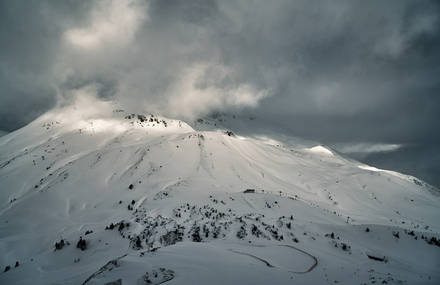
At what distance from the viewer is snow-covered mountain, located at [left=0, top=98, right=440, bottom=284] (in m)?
10.0

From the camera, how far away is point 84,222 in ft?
83.9

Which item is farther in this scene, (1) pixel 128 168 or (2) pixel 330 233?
(1) pixel 128 168

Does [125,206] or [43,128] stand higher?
[43,128]

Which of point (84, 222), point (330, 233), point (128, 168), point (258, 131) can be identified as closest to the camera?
point (330, 233)

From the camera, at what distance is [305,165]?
65.1 metres

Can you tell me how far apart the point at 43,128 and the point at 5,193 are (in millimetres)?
44706

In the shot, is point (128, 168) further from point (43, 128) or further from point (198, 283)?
point (43, 128)

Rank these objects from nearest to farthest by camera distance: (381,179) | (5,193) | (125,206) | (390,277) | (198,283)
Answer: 1. (198,283)
2. (390,277)
3. (125,206)
4. (5,193)
5. (381,179)

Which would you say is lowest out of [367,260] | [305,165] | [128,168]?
[367,260]

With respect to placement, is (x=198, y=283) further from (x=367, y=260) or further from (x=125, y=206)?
(x=125, y=206)

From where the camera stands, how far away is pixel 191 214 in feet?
76.5

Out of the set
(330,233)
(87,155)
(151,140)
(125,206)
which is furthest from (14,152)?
(330,233)

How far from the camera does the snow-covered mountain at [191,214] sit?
10008 millimetres

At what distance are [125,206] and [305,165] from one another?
48952 mm
